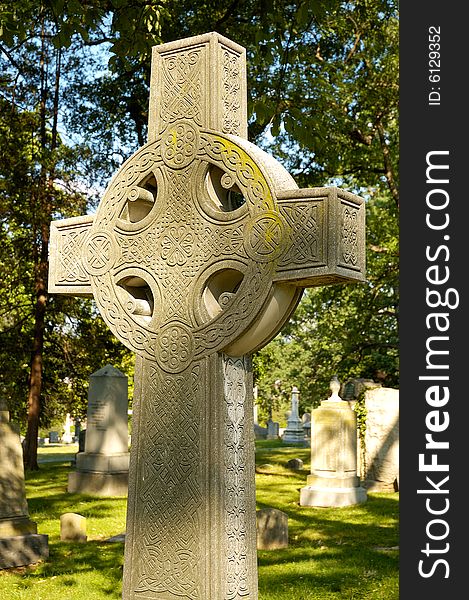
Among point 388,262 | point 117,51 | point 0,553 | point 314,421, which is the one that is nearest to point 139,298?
point 117,51

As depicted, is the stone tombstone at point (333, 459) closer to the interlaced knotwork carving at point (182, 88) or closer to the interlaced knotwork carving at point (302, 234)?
the interlaced knotwork carving at point (182, 88)

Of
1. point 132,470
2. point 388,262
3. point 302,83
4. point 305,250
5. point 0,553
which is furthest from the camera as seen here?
point 388,262

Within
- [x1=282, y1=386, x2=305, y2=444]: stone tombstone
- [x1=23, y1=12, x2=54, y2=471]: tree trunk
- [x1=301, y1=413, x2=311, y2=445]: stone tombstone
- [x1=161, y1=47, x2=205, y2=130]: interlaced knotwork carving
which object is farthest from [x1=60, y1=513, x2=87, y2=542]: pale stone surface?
[x1=282, y1=386, x2=305, y2=444]: stone tombstone

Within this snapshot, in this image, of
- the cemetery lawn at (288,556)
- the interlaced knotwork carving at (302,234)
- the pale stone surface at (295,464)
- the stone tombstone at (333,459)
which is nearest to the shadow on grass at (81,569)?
the cemetery lawn at (288,556)

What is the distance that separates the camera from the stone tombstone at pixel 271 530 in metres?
9.77

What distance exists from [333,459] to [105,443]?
178 inches

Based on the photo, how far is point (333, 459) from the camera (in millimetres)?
14312

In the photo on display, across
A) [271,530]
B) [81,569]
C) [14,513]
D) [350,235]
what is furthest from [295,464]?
[350,235]

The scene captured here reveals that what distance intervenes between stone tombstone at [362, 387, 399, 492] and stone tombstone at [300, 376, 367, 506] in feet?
4.24

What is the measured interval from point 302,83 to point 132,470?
46.1 feet

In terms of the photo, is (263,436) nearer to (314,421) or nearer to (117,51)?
(314,421)

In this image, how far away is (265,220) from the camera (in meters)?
3.98

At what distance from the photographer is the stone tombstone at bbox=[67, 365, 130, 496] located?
1509 cm

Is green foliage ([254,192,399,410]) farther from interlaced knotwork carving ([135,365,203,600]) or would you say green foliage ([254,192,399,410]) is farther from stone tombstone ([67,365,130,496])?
interlaced knotwork carving ([135,365,203,600])
